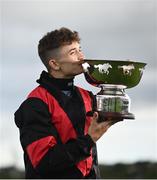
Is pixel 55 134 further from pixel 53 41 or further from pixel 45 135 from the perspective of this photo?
pixel 53 41

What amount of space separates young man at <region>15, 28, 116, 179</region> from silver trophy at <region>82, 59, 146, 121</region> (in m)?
0.09

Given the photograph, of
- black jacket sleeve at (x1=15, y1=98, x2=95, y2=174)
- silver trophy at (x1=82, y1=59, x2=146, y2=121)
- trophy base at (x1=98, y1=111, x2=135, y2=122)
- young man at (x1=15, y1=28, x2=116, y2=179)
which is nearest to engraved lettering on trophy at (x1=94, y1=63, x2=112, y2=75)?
silver trophy at (x1=82, y1=59, x2=146, y2=121)

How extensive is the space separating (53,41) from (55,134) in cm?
71

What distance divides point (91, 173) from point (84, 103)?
1.64ft

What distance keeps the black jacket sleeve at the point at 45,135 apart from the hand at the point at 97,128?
0.04 m

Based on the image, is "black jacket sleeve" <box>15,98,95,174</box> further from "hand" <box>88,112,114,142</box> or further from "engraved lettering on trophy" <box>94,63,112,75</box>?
"engraved lettering on trophy" <box>94,63,112,75</box>

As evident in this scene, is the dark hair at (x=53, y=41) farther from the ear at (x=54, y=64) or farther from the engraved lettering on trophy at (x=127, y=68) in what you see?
the engraved lettering on trophy at (x=127, y=68)

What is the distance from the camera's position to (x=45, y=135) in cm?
453

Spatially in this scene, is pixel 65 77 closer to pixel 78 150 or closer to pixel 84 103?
pixel 84 103

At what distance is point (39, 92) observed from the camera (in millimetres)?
4715

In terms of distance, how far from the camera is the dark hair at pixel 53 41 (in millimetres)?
4828

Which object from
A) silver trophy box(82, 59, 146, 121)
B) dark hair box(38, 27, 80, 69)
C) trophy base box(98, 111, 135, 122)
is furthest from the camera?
dark hair box(38, 27, 80, 69)

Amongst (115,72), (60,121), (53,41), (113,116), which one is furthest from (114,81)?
(53,41)

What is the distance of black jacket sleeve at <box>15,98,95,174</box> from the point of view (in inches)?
176
